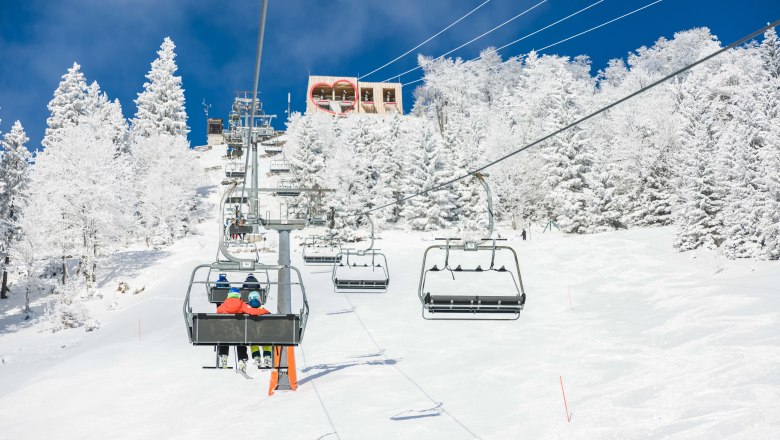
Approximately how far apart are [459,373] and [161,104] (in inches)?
2775

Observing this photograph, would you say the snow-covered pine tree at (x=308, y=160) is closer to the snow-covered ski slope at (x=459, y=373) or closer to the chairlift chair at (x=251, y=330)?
the snow-covered ski slope at (x=459, y=373)

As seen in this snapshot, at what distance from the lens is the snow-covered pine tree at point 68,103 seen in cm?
6675

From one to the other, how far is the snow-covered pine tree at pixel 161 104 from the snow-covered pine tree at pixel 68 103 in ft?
28.9

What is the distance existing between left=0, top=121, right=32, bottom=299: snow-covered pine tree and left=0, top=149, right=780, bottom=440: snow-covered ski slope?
16.3m

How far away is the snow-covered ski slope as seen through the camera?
1421 cm

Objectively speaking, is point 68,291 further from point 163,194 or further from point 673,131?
point 673,131

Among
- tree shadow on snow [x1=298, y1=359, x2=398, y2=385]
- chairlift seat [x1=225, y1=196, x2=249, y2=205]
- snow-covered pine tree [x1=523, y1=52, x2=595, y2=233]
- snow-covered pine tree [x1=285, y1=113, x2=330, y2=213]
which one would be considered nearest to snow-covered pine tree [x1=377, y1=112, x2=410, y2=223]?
snow-covered pine tree [x1=285, y1=113, x2=330, y2=213]

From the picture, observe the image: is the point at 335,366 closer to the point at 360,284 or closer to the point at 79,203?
the point at 360,284

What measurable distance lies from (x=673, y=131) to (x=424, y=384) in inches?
1831

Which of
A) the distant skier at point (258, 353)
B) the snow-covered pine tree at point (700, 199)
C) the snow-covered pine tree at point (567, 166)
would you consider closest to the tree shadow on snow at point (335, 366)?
the distant skier at point (258, 353)

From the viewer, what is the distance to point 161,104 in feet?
258

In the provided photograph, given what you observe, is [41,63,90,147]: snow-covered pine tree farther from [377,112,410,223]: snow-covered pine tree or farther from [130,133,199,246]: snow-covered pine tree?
[377,112,410,223]: snow-covered pine tree

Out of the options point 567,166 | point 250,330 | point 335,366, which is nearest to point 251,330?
point 250,330

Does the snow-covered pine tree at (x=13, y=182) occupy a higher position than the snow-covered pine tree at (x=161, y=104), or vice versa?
the snow-covered pine tree at (x=161, y=104)
